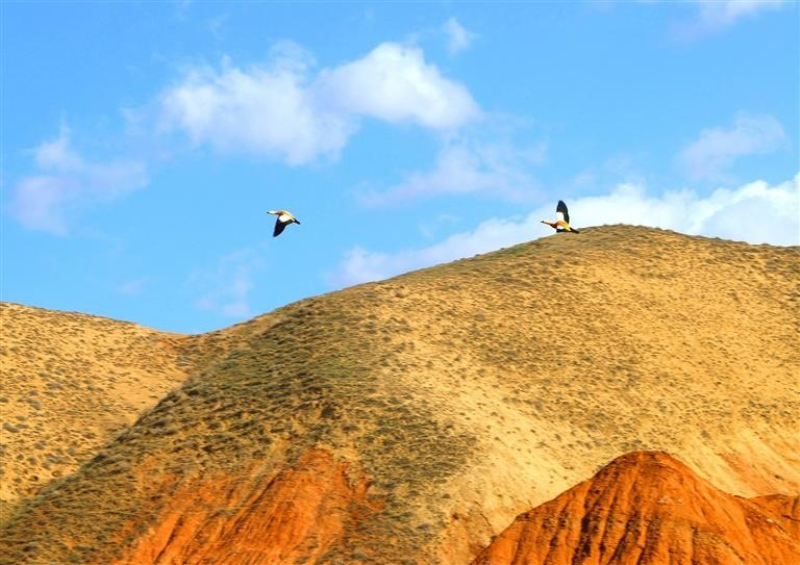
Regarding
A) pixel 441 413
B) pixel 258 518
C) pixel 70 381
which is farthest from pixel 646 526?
pixel 70 381

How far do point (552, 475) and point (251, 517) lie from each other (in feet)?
38.7

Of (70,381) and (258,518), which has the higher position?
(70,381)

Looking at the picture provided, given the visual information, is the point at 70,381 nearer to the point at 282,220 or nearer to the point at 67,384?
the point at 67,384

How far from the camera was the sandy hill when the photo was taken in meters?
51.8

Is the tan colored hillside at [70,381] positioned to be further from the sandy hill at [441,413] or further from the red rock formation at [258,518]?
the red rock formation at [258,518]

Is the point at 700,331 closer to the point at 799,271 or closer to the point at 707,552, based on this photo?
the point at 799,271

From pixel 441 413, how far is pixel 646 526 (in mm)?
13906

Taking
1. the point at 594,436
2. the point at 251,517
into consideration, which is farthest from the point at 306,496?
the point at 594,436

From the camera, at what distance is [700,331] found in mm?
73375

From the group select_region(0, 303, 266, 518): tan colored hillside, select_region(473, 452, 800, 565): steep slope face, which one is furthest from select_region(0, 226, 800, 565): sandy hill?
select_region(473, 452, 800, 565): steep slope face

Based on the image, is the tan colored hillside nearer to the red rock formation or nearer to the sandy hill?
the sandy hill

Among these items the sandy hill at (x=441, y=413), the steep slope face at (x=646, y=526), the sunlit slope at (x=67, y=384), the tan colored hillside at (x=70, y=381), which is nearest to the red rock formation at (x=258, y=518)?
the sandy hill at (x=441, y=413)

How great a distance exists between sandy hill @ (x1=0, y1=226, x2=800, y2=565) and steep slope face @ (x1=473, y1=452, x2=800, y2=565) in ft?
10.5

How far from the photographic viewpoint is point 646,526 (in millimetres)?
45625
